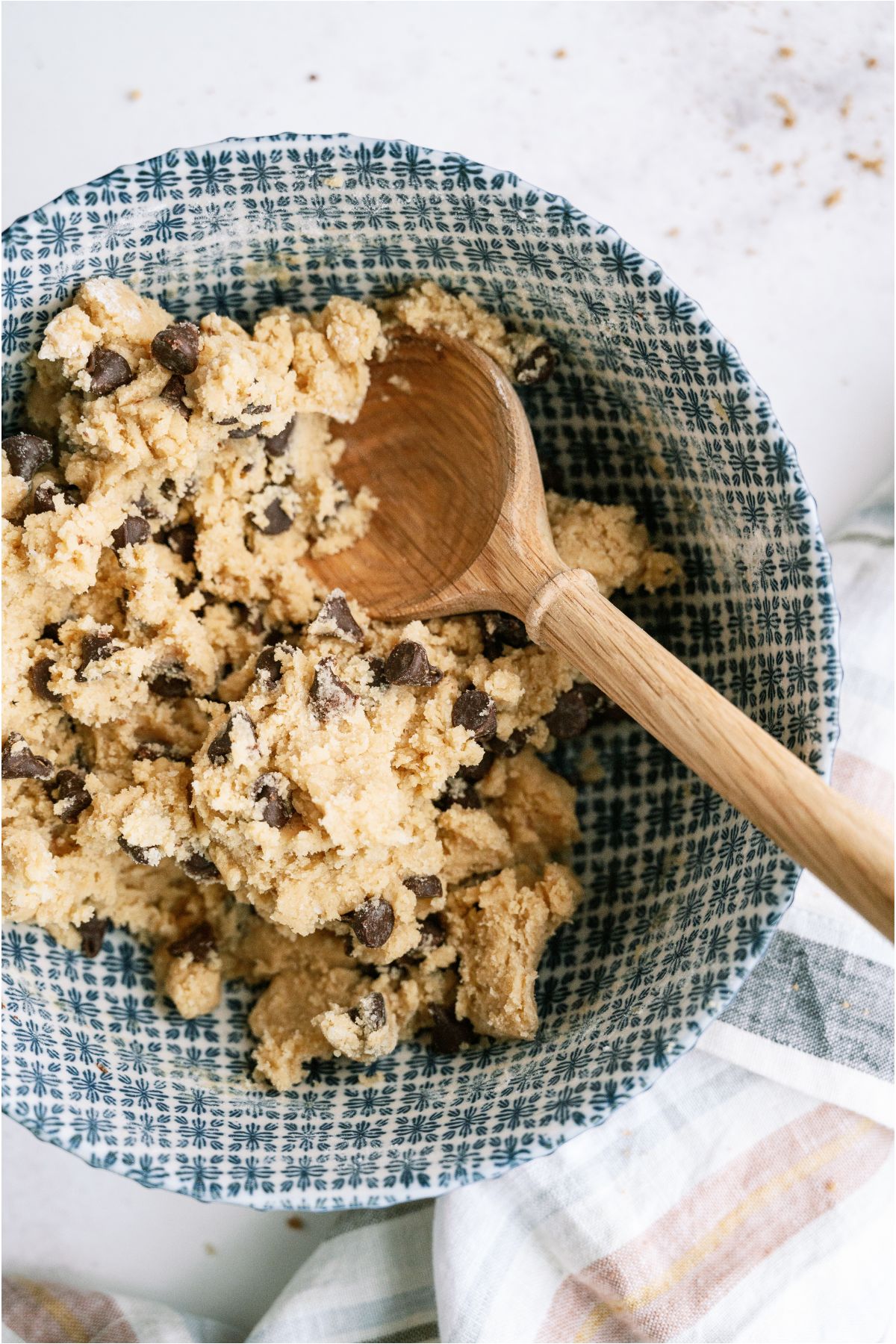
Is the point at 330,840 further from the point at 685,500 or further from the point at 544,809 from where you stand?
the point at 685,500

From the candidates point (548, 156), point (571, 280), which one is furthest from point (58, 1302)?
point (548, 156)

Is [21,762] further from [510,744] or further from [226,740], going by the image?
[510,744]

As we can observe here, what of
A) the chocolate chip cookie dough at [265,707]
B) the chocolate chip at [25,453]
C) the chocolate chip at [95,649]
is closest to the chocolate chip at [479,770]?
the chocolate chip cookie dough at [265,707]

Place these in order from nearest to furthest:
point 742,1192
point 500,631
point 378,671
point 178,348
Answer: point 178,348 → point 378,671 → point 500,631 → point 742,1192

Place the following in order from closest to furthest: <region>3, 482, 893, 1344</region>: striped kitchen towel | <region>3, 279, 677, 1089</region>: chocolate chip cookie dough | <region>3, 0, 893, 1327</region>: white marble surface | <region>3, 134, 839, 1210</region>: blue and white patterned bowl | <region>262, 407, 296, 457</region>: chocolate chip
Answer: <region>3, 134, 839, 1210</region>: blue and white patterned bowl → <region>3, 279, 677, 1089</region>: chocolate chip cookie dough → <region>262, 407, 296, 457</region>: chocolate chip → <region>3, 482, 893, 1344</region>: striped kitchen towel → <region>3, 0, 893, 1327</region>: white marble surface

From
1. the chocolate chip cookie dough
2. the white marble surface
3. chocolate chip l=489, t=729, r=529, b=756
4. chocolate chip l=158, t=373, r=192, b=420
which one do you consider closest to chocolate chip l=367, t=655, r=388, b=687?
the chocolate chip cookie dough

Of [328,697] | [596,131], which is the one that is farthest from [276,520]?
[596,131]

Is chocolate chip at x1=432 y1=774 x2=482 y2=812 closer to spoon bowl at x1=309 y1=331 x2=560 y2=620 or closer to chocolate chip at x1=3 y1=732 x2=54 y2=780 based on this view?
spoon bowl at x1=309 y1=331 x2=560 y2=620
